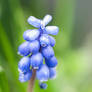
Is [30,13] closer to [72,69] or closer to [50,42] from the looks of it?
[72,69]

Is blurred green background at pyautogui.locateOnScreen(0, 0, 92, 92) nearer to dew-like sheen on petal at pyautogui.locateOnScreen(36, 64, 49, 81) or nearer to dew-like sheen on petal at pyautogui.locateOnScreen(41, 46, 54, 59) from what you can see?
dew-like sheen on petal at pyautogui.locateOnScreen(36, 64, 49, 81)

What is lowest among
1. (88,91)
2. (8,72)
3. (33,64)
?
Answer: (88,91)

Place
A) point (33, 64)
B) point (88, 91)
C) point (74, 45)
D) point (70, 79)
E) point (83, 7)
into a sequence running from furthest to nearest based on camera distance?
point (83, 7) < point (74, 45) < point (70, 79) < point (88, 91) < point (33, 64)

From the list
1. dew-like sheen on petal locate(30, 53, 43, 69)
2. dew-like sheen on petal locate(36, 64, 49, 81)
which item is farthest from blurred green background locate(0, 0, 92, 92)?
dew-like sheen on petal locate(30, 53, 43, 69)

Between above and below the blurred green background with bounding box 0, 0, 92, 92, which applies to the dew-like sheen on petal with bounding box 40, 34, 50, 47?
above

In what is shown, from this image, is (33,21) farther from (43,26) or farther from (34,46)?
(34,46)

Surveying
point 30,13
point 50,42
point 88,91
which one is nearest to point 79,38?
point 30,13
